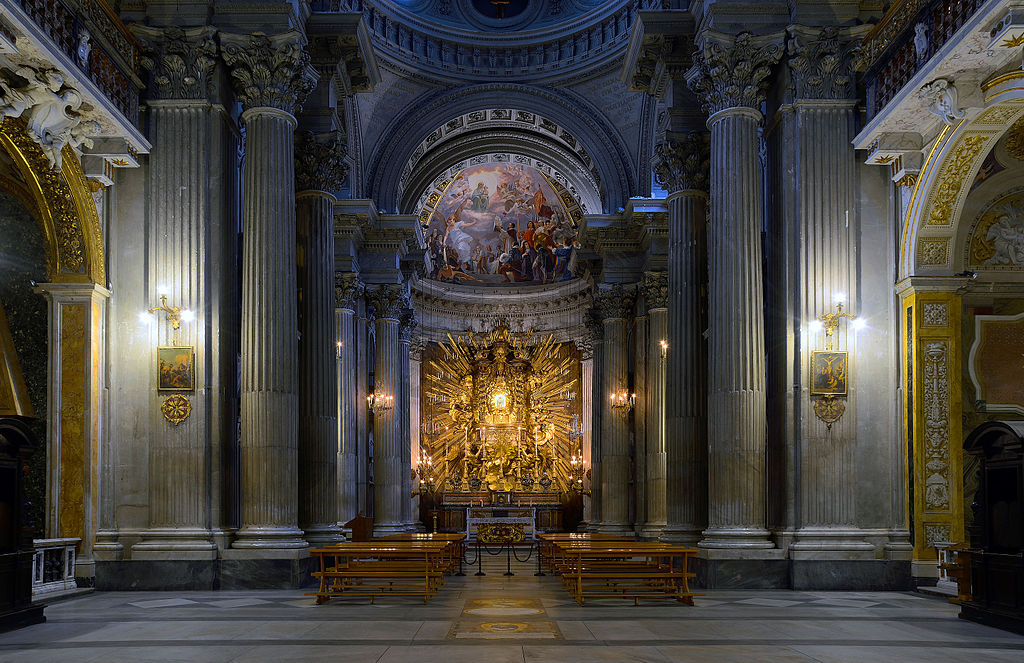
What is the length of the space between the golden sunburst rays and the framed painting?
24810 millimetres

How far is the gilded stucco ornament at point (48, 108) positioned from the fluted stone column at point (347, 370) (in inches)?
509

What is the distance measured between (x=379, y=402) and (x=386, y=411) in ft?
1.23

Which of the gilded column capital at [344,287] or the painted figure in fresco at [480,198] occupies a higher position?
the painted figure in fresco at [480,198]

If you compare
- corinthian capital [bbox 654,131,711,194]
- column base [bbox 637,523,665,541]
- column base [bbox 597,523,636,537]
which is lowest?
column base [bbox 597,523,636,537]

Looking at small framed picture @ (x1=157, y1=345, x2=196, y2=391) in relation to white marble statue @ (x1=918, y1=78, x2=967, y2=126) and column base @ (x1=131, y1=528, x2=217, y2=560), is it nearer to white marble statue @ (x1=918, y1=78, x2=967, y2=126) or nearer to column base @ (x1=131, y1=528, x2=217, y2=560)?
column base @ (x1=131, y1=528, x2=217, y2=560)

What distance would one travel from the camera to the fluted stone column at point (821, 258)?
46.6 ft

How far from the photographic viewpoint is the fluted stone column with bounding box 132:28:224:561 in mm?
14195

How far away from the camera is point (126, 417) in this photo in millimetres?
14453

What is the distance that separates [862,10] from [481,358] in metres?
26.0

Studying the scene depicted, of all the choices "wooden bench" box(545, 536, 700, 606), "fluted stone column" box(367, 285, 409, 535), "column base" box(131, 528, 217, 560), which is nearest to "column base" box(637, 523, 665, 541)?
"fluted stone column" box(367, 285, 409, 535)

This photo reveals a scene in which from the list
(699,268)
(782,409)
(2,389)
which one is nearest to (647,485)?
(699,268)

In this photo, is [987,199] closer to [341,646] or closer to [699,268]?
[699,268]

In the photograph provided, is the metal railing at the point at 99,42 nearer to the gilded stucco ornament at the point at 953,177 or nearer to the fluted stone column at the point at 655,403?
the gilded stucco ornament at the point at 953,177

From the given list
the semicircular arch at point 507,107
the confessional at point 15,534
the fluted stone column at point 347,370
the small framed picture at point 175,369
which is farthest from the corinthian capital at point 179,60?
the semicircular arch at point 507,107
